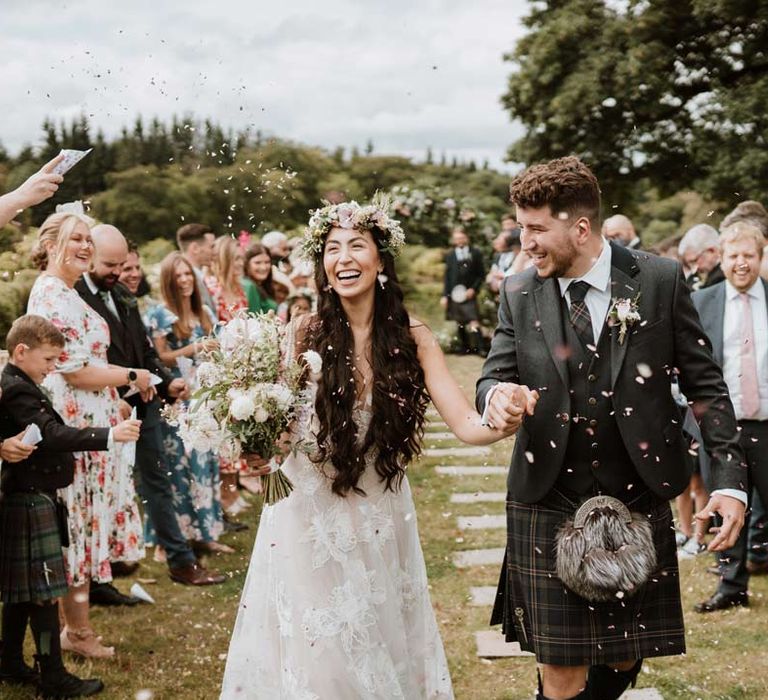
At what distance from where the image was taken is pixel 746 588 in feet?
18.8

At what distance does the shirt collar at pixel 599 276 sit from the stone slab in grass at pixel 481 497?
16.6 ft

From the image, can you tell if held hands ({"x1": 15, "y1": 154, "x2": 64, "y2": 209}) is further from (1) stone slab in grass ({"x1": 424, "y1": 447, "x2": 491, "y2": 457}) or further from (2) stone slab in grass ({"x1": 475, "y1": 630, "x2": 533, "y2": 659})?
(1) stone slab in grass ({"x1": 424, "y1": 447, "x2": 491, "y2": 457})

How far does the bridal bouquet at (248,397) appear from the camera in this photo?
11.5 feet

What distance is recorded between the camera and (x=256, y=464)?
3.59 m

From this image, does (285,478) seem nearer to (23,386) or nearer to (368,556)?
(368,556)

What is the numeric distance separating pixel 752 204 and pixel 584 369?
12.0ft

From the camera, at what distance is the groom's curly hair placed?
3320 mm

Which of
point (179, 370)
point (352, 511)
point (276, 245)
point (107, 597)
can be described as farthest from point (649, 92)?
point (352, 511)

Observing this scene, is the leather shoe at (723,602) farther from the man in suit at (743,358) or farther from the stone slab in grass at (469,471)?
the stone slab in grass at (469,471)

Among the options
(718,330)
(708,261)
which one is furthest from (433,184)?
(718,330)

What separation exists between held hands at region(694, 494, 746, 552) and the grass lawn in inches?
63.4

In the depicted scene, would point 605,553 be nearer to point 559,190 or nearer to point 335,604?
point 335,604

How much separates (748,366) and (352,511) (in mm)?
3081

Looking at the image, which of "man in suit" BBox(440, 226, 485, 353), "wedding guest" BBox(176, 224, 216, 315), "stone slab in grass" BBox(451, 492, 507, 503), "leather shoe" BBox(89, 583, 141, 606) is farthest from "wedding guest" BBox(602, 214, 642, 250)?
"man in suit" BBox(440, 226, 485, 353)
